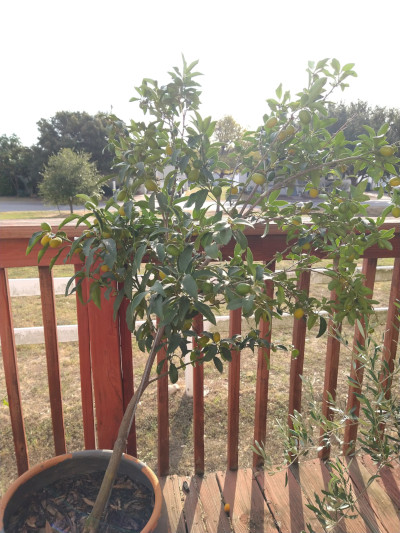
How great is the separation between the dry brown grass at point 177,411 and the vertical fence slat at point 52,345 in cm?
84

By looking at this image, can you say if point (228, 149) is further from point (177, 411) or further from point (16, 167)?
point (16, 167)

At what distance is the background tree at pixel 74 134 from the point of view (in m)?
29.2

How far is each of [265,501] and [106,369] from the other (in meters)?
0.80

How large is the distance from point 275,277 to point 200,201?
0.33 meters

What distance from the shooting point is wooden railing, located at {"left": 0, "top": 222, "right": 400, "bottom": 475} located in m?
1.38

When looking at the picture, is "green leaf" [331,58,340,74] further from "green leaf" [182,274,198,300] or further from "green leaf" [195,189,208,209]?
"green leaf" [182,274,198,300]

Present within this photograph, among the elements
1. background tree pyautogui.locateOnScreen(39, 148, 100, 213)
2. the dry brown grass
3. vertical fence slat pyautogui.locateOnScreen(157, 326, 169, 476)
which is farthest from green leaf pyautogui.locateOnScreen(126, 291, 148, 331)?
background tree pyautogui.locateOnScreen(39, 148, 100, 213)

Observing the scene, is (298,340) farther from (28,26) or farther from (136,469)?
(28,26)

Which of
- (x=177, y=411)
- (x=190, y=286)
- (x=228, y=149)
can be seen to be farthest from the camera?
(x=177, y=411)

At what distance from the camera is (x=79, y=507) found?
4.06 feet

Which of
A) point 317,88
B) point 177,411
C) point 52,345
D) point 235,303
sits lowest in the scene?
point 177,411

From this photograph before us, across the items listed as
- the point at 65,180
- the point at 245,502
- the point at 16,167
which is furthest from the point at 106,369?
the point at 16,167

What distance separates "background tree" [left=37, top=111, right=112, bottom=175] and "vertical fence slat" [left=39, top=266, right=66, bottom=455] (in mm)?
29203

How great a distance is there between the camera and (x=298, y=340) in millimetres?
1615
